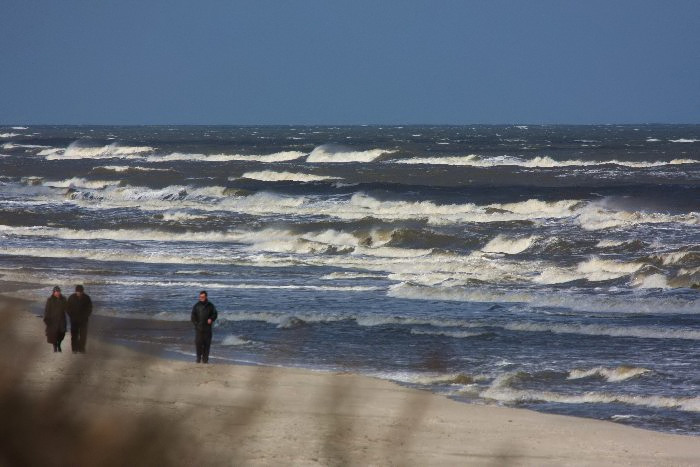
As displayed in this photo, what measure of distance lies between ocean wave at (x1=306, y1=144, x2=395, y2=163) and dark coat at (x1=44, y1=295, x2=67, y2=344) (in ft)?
223

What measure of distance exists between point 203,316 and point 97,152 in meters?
84.4

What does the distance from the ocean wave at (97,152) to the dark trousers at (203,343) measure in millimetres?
76631

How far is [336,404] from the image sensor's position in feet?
4.28

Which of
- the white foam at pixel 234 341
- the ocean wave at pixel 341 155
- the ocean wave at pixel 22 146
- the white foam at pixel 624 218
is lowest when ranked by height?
the ocean wave at pixel 22 146

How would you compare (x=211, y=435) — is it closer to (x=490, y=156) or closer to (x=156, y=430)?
(x=156, y=430)

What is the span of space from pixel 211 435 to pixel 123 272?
76.1 feet

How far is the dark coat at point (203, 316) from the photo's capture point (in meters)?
13.6

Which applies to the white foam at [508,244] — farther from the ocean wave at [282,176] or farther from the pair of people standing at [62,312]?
the ocean wave at [282,176]

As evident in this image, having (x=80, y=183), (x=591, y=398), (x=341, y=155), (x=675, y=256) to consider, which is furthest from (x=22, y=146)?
(x=591, y=398)

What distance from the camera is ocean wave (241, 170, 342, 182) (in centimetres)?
5969

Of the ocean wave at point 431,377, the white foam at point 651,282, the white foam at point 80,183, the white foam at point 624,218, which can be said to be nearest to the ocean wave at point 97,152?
the white foam at point 80,183

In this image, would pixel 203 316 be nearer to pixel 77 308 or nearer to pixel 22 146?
pixel 77 308

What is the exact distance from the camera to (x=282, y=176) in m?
62.0

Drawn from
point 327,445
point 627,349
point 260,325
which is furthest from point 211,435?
point 260,325
